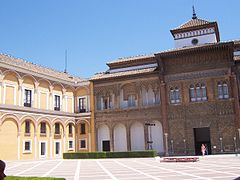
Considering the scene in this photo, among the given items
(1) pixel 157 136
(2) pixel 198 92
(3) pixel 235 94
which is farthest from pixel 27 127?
(3) pixel 235 94

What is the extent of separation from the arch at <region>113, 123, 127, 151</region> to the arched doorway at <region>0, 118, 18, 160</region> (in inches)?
441

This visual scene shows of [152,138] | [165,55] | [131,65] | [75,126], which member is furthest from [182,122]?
[75,126]

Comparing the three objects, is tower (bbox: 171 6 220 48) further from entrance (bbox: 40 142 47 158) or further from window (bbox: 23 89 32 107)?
entrance (bbox: 40 142 47 158)

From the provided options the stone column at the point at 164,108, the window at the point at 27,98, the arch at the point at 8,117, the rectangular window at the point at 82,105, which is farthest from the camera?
the rectangular window at the point at 82,105

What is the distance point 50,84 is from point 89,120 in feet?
21.9

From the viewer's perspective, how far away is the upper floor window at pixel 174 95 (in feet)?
103

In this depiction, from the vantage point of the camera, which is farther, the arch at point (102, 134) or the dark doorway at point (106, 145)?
the arch at point (102, 134)

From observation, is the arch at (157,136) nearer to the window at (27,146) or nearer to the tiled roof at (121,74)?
the tiled roof at (121,74)

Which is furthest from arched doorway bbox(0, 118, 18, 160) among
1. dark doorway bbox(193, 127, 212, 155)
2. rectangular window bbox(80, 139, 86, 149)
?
dark doorway bbox(193, 127, 212, 155)

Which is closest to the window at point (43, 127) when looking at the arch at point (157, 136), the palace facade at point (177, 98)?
the palace facade at point (177, 98)

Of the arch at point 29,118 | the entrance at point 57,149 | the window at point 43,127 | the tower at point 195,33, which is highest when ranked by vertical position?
the tower at point 195,33

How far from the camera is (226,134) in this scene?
2875 centimetres

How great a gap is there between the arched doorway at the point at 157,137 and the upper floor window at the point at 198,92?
4805 millimetres

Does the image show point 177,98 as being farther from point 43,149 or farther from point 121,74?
point 43,149
